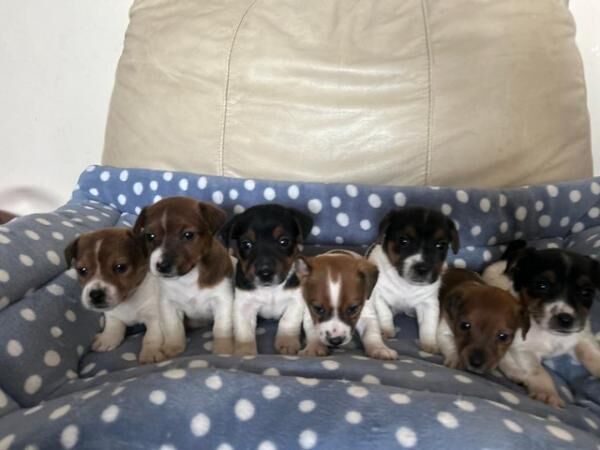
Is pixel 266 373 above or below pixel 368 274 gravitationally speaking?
below

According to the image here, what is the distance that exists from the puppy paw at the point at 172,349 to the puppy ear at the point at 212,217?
1.25 ft

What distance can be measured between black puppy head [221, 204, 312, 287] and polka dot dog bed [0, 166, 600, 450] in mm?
257

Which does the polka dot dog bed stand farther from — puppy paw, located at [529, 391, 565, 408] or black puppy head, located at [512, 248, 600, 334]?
black puppy head, located at [512, 248, 600, 334]

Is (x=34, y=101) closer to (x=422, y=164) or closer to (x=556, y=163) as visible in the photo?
(x=422, y=164)

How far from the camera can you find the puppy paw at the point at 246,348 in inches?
67.1

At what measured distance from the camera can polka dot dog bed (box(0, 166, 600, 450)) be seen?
44.9 inches

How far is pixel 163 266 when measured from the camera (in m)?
1.67

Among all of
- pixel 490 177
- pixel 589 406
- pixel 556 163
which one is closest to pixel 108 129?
pixel 490 177

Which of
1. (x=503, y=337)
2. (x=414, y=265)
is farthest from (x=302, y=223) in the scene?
(x=503, y=337)

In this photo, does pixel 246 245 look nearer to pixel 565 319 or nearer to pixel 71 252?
pixel 71 252

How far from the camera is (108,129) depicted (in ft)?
8.79

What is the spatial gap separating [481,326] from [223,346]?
2.63 feet

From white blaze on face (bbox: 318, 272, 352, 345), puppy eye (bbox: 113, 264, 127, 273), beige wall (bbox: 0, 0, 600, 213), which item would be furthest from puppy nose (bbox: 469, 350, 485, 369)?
beige wall (bbox: 0, 0, 600, 213)

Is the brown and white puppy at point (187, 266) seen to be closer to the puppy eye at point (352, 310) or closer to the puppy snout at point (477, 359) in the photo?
the puppy eye at point (352, 310)
